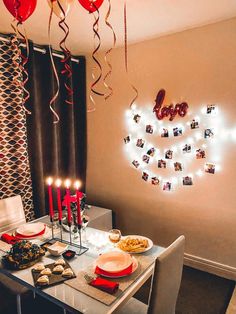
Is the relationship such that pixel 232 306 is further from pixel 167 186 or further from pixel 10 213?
pixel 10 213

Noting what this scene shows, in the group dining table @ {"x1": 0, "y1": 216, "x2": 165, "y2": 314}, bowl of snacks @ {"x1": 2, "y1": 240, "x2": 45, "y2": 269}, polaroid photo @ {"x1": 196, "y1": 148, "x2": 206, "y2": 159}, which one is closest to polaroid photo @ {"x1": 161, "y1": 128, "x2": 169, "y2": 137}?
polaroid photo @ {"x1": 196, "y1": 148, "x2": 206, "y2": 159}

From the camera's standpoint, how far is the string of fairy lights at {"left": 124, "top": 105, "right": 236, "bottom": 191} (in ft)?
8.21

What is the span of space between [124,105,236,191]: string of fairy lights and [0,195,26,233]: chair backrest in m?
1.30

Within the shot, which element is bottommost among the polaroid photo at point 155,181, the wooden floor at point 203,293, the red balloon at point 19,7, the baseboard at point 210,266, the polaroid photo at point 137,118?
the wooden floor at point 203,293

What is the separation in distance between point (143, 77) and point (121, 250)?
186 cm

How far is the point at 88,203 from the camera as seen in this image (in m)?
3.52

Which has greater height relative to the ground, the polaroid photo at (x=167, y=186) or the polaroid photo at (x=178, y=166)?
the polaroid photo at (x=178, y=166)

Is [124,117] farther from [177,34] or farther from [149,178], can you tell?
[177,34]

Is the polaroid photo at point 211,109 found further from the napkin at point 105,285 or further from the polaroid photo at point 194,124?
the napkin at point 105,285

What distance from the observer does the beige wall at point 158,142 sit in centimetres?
244

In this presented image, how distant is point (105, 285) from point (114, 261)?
23 centimetres

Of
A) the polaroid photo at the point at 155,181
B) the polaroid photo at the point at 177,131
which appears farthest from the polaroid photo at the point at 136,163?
the polaroid photo at the point at 177,131

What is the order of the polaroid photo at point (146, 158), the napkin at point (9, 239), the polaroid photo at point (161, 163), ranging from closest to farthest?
1. the napkin at point (9, 239)
2. the polaroid photo at point (161, 163)
3. the polaroid photo at point (146, 158)

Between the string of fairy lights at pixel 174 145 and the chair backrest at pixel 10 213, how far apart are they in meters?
1.30
